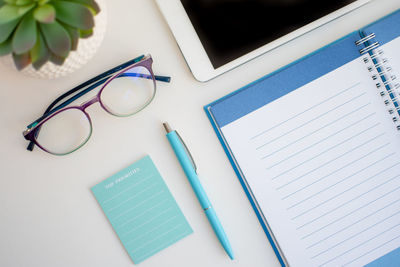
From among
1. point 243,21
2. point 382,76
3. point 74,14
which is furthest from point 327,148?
point 74,14

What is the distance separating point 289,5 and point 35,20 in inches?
16.2

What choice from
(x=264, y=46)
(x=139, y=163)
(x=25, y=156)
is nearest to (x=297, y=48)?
(x=264, y=46)

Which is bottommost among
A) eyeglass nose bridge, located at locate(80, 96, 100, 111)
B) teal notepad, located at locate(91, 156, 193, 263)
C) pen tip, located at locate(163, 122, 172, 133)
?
teal notepad, located at locate(91, 156, 193, 263)

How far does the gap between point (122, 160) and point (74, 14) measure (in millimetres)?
265

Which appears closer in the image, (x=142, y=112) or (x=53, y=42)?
(x=53, y=42)

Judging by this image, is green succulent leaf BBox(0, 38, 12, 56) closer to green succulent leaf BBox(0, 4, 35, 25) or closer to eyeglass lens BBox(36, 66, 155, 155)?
green succulent leaf BBox(0, 4, 35, 25)

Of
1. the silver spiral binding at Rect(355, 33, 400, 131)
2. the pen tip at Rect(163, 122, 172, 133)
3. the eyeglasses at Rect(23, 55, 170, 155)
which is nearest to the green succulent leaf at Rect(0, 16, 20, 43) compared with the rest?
the eyeglasses at Rect(23, 55, 170, 155)

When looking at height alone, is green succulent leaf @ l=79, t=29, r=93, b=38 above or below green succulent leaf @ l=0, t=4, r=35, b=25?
below

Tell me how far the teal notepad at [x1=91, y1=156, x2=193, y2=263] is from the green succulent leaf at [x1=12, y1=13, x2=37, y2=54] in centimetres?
26

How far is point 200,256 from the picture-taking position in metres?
0.63

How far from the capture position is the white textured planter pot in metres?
0.48

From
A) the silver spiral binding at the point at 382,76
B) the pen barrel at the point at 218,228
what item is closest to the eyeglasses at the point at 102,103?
the pen barrel at the point at 218,228

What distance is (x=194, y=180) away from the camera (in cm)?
60

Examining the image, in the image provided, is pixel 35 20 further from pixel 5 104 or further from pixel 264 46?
pixel 264 46
